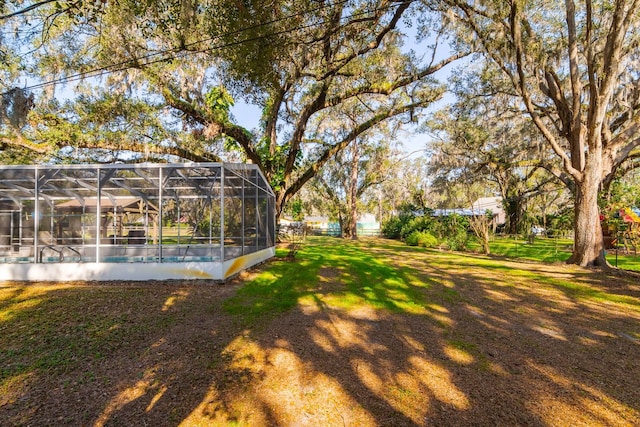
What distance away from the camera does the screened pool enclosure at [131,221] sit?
8.06m

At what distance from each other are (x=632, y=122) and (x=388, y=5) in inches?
325

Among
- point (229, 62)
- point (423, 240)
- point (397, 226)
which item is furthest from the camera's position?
point (397, 226)

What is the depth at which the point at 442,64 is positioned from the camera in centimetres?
1212

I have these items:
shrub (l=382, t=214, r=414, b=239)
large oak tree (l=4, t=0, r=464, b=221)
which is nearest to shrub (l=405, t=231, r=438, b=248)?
shrub (l=382, t=214, r=414, b=239)

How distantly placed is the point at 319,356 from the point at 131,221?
12.4 metres

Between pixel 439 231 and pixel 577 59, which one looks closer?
pixel 577 59

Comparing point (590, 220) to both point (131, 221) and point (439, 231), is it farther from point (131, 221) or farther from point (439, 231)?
point (131, 221)

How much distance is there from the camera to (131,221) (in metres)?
13.3

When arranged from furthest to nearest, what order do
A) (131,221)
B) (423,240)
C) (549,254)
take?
(423,240)
(549,254)
(131,221)

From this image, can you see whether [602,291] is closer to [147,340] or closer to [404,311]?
[404,311]

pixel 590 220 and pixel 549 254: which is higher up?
pixel 590 220

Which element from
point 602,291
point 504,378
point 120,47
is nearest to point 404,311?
point 504,378

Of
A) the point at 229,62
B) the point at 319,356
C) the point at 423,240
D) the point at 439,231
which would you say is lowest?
the point at 319,356

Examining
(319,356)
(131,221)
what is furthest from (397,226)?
(319,356)
